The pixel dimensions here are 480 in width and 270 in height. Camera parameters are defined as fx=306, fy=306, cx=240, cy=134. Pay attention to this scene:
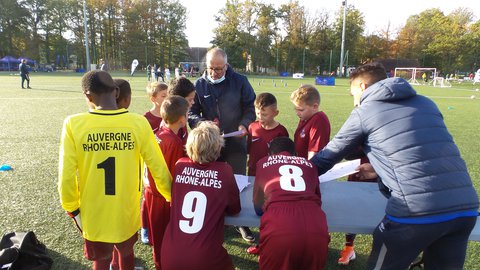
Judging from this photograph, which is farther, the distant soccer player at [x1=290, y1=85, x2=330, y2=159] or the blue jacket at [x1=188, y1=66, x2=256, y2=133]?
the blue jacket at [x1=188, y1=66, x2=256, y2=133]

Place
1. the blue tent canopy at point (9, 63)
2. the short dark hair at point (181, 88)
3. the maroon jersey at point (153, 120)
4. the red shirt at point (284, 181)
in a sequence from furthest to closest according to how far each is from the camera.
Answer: the blue tent canopy at point (9, 63) → the maroon jersey at point (153, 120) → the short dark hair at point (181, 88) → the red shirt at point (284, 181)

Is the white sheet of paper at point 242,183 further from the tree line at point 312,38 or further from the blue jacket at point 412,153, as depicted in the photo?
the tree line at point 312,38

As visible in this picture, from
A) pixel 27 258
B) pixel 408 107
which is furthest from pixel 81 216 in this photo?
pixel 408 107

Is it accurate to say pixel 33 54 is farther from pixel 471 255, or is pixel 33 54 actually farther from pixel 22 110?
pixel 471 255

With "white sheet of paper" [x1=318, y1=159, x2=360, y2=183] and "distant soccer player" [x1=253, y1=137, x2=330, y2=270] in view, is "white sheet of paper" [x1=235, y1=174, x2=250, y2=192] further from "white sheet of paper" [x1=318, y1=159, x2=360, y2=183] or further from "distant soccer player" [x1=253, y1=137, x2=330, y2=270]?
"white sheet of paper" [x1=318, y1=159, x2=360, y2=183]

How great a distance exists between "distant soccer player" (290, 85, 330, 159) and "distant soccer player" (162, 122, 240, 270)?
116 centimetres

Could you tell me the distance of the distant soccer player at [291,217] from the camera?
6.04 ft

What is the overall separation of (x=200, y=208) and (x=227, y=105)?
1.82 m

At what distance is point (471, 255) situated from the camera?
3107 mm

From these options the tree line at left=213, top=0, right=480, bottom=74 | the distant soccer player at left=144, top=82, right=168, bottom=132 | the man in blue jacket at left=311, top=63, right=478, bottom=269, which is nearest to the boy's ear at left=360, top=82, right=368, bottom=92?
the man in blue jacket at left=311, top=63, right=478, bottom=269

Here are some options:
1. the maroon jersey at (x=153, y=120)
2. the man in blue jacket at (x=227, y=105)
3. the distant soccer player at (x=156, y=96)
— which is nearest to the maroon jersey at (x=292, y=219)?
the man in blue jacket at (x=227, y=105)

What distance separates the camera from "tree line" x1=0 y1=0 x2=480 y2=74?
56.2m

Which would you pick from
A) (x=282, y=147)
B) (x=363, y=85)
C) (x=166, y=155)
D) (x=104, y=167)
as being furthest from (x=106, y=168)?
(x=363, y=85)

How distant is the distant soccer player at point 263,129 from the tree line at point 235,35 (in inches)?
2192
